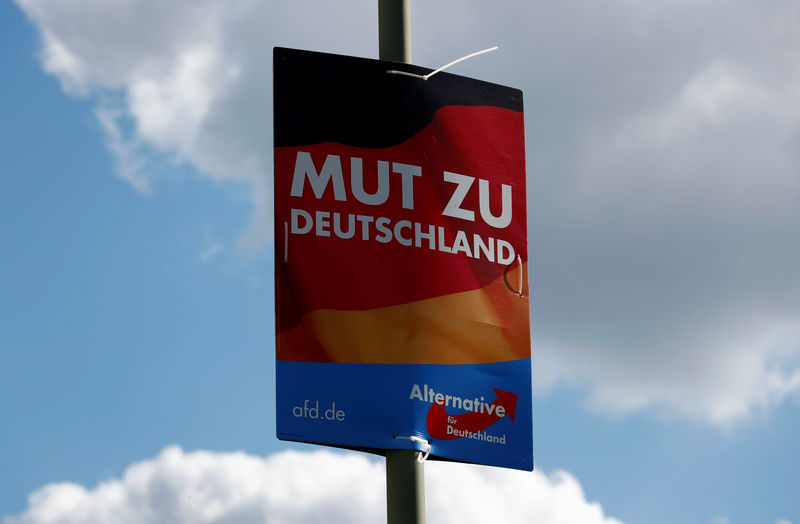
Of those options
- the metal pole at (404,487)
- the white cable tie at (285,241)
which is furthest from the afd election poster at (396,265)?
the metal pole at (404,487)

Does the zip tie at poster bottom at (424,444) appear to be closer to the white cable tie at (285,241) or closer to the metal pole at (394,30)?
the white cable tie at (285,241)

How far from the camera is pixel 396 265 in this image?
11.4 m

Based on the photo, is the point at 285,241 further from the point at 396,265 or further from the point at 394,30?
the point at 394,30

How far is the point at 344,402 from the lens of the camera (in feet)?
35.6

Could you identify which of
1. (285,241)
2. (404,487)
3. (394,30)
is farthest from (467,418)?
(394,30)

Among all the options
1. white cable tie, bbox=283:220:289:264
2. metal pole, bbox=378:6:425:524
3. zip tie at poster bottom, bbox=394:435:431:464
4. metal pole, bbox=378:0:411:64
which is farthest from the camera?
metal pole, bbox=378:0:411:64

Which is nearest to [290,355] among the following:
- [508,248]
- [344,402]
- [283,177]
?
[344,402]

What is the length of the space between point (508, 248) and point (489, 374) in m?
1.12

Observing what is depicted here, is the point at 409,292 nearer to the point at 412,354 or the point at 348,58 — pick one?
the point at 412,354

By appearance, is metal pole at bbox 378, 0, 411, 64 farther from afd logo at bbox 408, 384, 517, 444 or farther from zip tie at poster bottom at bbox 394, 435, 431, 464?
zip tie at poster bottom at bbox 394, 435, 431, 464

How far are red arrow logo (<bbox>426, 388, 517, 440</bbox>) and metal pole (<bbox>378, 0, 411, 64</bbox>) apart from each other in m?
2.85

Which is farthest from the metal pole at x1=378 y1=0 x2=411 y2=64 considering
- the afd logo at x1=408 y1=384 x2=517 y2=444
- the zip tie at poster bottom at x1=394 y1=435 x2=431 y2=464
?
the zip tie at poster bottom at x1=394 y1=435 x2=431 y2=464

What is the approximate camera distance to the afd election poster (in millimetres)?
10906

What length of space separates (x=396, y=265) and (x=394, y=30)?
1.98 m
